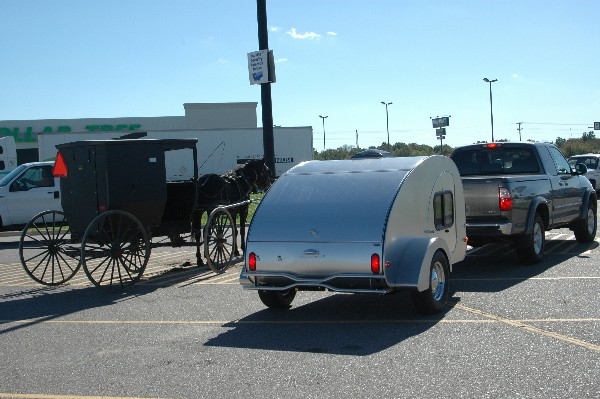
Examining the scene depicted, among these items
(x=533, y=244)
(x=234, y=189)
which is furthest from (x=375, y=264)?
(x=234, y=189)

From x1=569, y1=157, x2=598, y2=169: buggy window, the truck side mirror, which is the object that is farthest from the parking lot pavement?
x1=569, y1=157, x2=598, y2=169: buggy window

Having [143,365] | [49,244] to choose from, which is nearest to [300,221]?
[143,365]

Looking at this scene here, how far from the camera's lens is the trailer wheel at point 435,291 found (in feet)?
27.9

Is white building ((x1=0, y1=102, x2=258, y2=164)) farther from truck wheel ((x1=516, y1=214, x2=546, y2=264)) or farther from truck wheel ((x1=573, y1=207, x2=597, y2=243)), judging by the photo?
truck wheel ((x1=516, y1=214, x2=546, y2=264))

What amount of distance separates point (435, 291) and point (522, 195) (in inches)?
152

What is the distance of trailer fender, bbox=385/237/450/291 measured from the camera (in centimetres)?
823

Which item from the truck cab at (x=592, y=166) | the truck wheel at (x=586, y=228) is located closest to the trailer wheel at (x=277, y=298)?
the truck wheel at (x=586, y=228)

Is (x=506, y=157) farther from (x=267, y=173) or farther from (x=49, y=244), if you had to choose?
(x=49, y=244)

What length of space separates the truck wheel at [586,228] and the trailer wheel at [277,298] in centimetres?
741

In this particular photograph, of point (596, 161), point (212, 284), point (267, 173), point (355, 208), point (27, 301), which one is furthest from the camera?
point (596, 161)

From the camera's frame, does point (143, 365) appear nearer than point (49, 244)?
Yes

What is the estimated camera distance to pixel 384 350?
284 inches

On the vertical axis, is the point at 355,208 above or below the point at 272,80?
below

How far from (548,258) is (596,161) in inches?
840
